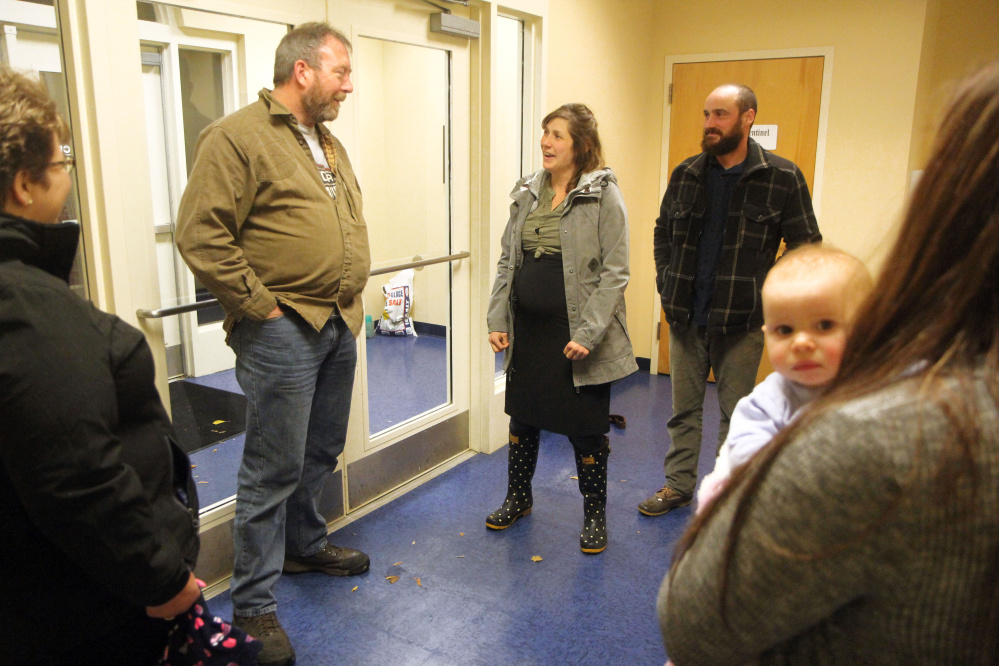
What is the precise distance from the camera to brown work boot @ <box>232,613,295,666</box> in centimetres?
201

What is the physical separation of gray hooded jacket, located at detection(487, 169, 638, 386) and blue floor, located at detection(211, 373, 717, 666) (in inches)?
26.7

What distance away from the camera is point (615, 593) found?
240 cm

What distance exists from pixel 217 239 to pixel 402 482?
1.60 m

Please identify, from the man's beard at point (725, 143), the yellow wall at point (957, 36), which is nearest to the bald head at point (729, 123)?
the man's beard at point (725, 143)

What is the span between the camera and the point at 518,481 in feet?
9.21

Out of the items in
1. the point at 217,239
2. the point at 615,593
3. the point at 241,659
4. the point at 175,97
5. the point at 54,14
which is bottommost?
the point at 615,593

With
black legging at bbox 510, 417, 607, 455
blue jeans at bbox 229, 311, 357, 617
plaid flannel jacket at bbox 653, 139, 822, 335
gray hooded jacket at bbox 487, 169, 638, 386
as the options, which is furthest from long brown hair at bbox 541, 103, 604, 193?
blue jeans at bbox 229, 311, 357, 617

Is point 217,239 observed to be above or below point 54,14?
below

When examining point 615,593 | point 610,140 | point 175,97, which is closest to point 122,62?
point 175,97

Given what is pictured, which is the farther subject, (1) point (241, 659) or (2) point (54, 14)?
(2) point (54, 14)

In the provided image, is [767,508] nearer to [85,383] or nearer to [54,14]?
[85,383]

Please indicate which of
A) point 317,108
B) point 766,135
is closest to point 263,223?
point 317,108

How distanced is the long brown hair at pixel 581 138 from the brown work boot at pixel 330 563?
146 cm

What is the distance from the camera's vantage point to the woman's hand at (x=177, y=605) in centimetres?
106
